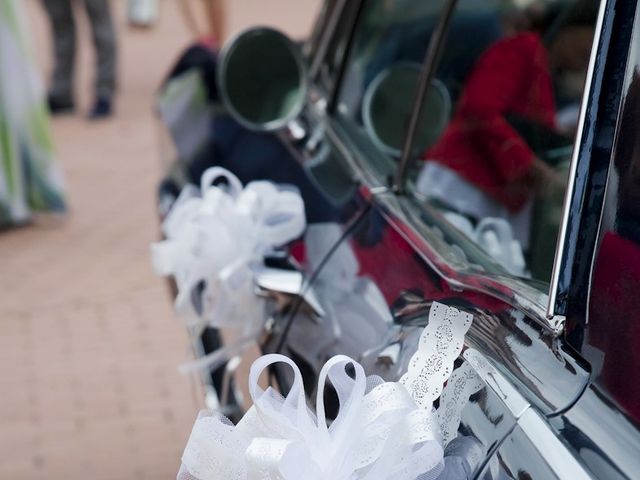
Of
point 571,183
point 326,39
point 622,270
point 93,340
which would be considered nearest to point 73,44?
point 93,340

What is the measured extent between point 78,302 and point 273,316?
121 inches

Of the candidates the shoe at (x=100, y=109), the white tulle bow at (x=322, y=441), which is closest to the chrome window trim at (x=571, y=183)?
the white tulle bow at (x=322, y=441)

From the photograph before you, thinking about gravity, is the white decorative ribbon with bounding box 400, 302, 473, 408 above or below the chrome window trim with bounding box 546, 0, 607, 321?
below

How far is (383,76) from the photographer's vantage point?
9.39 ft

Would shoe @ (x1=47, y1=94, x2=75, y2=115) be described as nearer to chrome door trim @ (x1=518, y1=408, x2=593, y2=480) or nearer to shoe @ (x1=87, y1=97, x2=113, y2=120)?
shoe @ (x1=87, y1=97, x2=113, y2=120)

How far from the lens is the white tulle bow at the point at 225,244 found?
2.44 metres

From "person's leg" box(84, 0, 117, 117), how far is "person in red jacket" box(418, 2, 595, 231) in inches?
215

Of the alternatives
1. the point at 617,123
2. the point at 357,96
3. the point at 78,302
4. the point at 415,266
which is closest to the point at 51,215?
the point at 78,302

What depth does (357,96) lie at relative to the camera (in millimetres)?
3055

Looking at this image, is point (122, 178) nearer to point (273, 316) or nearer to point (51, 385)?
point (51, 385)

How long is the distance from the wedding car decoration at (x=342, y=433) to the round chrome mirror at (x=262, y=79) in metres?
1.37

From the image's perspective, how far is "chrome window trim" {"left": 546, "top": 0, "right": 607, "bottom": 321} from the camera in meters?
1.56

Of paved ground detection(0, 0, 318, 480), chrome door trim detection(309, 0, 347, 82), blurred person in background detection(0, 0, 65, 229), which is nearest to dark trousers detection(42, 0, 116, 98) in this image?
paved ground detection(0, 0, 318, 480)

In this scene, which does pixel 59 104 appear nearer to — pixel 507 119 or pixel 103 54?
pixel 103 54
